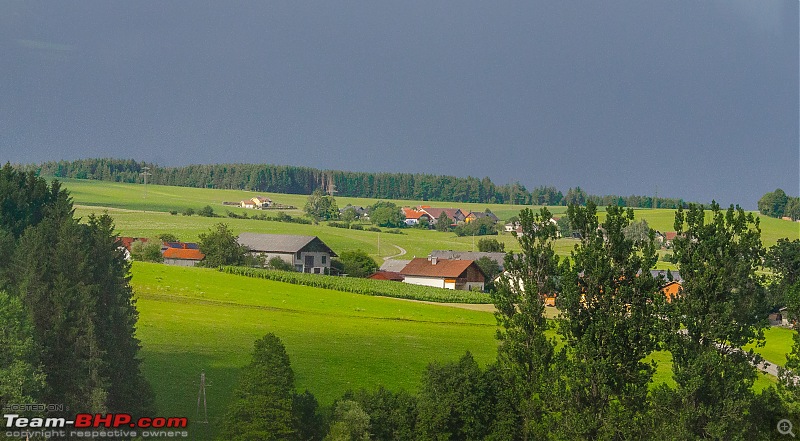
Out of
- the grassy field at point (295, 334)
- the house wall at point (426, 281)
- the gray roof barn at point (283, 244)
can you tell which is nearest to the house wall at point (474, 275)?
the house wall at point (426, 281)

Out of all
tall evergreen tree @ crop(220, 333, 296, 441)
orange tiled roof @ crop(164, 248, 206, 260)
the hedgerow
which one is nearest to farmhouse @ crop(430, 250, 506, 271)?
the hedgerow

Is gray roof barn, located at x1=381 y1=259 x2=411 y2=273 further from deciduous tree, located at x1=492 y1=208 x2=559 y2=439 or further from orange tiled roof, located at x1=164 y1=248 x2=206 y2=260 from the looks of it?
deciduous tree, located at x1=492 y1=208 x2=559 y2=439

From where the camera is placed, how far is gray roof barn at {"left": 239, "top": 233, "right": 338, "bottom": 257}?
117 m

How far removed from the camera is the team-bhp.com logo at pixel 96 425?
3033cm

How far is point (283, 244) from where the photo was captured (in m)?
119

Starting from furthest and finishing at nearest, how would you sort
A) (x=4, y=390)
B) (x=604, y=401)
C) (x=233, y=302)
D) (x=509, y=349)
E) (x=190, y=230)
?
(x=190, y=230) → (x=233, y=302) → (x=509, y=349) → (x=604, y=401) → (x=4, y=390)

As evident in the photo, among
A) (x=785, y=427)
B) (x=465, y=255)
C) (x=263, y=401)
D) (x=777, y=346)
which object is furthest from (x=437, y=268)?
(x=263, y=401)

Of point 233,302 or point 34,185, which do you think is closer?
point 34,185

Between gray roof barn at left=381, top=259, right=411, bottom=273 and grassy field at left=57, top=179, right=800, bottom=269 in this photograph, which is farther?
grassy field at left=57, top=179, right=800, bottom=269

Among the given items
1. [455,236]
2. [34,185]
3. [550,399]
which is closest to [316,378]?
[550,399]

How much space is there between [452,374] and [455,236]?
152848 millimetres

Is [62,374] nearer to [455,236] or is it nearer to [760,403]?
[760,403]

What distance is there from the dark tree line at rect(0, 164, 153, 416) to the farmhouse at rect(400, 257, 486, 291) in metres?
77.7

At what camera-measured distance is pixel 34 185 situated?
43.0 metres
